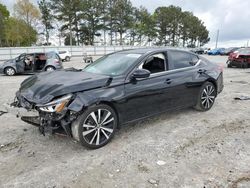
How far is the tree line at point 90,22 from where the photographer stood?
35.8 m

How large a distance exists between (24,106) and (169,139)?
2.35 metres

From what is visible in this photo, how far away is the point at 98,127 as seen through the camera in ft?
11.3

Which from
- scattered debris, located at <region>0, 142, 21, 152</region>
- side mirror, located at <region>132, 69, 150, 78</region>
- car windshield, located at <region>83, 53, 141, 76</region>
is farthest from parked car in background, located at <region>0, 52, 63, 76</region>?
side mirror, located at <region>132, 69, 150, 78</region>

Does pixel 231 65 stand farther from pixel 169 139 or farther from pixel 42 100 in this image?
pixel 42 100

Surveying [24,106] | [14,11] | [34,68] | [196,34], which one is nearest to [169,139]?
[24,106]

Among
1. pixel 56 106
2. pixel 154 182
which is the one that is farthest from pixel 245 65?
pixel 56 106

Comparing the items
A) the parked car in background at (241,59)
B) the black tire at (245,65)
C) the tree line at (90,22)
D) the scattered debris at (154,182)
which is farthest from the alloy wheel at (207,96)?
the tree line at (90,22)

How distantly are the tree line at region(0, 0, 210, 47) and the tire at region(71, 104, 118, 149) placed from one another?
3531cm

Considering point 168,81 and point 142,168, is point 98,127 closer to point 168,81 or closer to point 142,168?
point 142,168

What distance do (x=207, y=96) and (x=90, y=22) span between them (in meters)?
40.9

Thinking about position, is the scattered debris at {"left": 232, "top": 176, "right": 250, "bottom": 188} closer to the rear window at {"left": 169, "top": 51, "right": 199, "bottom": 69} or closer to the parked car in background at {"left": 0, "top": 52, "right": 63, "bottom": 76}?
the rear window at {"left": 169, "top": 51, "right": 199, "bottom": 69}

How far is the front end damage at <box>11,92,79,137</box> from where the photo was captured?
10.3 feet

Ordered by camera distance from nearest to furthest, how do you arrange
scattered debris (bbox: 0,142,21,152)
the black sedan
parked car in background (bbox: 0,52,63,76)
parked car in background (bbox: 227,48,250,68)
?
the black sedan, scattered debris (bbox: 0,142,21,152), parked car in background (bbox: 0,52,63,76), parked car in background (bbox: 227,48,250,68)

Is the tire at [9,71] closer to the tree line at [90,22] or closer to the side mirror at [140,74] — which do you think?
the side mirror at [140,74]
